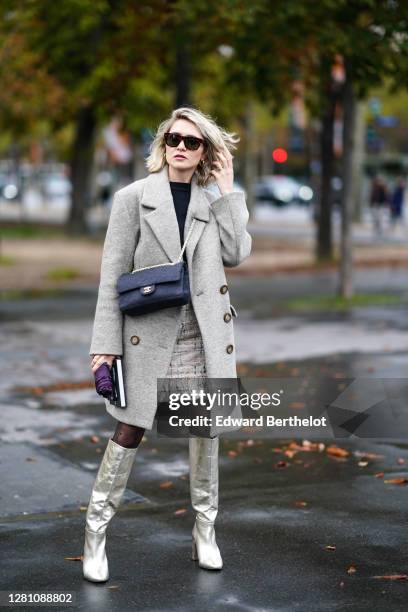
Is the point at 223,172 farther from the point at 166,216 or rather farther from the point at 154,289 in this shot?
the point at 154,289

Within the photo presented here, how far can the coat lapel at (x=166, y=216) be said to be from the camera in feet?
17.1

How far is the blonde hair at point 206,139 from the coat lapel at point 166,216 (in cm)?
8

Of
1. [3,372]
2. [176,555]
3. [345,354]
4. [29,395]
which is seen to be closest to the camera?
[176,555]

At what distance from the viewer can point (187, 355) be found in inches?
207

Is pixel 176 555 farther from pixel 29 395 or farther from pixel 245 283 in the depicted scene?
pixel 245 283

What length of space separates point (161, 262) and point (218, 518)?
5.56 feet

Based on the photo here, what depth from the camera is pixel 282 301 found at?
714 inches

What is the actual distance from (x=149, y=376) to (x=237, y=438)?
3.39 m

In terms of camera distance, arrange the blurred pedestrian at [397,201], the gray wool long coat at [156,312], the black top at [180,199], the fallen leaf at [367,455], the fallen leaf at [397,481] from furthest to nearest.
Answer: the blurred pedestrian at [397,201], the fallen leaf at [367,455], the fallen leaf at [397,481], the black top at [180,199], the gray wool long coat at [156,312]

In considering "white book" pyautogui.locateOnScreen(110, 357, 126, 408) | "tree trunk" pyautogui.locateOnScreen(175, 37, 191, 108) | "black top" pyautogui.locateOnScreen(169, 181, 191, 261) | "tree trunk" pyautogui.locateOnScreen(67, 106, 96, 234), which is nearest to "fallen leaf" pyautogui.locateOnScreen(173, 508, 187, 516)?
"white book" pyautogui.locateOnScreen(110, 357, 126, 408)

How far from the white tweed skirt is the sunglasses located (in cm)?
67

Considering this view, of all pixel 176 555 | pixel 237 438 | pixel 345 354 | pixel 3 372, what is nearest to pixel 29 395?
pixel 3 372

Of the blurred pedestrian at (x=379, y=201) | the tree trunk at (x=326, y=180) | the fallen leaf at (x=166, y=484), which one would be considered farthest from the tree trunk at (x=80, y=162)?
the fallen leaf at (x=166, y=484)

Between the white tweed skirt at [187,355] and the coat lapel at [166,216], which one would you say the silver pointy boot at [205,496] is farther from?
the coat lapel at [166,216]
